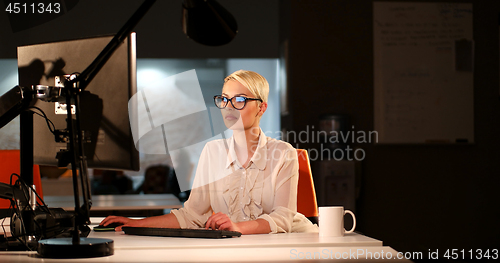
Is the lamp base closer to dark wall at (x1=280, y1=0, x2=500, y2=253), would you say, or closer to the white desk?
the white desk

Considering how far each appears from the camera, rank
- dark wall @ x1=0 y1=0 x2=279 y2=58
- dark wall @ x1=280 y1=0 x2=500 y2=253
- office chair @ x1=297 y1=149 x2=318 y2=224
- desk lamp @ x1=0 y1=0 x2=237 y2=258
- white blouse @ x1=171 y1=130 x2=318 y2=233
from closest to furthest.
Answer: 1. desk lamp @ x1=0 y1=0 x2=237 y2=258
2. white blouse @ x1=171 y1=130 x2=318 y2=233
3. office chair @ x1=297 y1=149 x2=318 y2=224
4. dark wall @ x1=280 y1=0 x2=500 y2=253
5. dark wall @ x1=0 y1=0 x2=279 y2=58

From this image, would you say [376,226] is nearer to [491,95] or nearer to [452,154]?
[452,154]

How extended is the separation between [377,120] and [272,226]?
9.16 feet

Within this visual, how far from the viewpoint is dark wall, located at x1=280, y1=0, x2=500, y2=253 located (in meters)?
3.93

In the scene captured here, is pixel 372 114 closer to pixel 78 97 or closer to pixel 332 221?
pixel 332 221

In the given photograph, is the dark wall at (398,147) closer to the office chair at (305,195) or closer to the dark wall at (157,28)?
the dark wall at (157,28)

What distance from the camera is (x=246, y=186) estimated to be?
1.60 m

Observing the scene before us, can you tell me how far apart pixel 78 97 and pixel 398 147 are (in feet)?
11.3

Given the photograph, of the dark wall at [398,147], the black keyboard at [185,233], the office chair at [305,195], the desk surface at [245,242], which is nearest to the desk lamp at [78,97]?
the desk surface at [245,242]

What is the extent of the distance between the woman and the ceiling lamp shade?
0.47 meters

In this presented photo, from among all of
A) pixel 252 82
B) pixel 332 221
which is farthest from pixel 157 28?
pixel 332 221

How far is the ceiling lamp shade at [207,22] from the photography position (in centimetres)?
107

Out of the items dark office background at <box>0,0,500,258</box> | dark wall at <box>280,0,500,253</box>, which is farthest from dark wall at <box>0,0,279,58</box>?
dark wall at <box>280,0,500,253</box>

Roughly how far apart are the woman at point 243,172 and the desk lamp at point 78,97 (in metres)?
0.49
